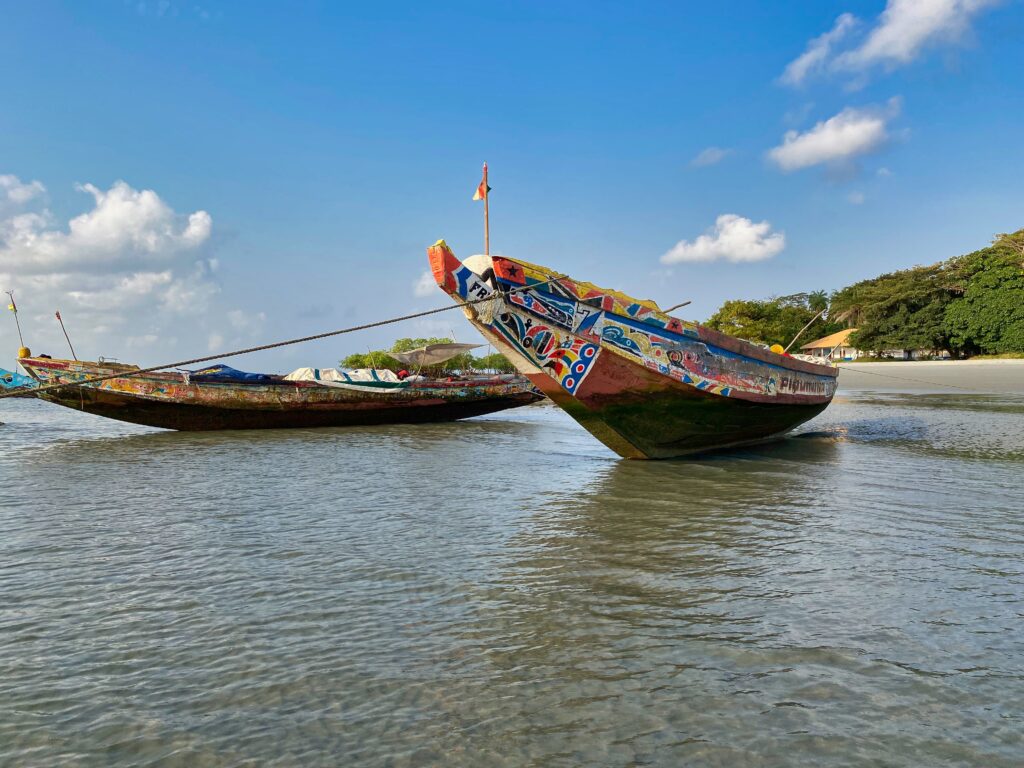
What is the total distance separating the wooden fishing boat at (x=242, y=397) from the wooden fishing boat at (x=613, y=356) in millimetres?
8403

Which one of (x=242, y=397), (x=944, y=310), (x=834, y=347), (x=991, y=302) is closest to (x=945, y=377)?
(x=991, y=302)

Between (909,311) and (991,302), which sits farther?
(909,311)

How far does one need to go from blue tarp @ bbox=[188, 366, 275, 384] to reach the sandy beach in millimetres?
23024

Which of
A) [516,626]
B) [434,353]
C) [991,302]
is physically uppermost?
[991,302]

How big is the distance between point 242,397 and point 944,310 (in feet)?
146

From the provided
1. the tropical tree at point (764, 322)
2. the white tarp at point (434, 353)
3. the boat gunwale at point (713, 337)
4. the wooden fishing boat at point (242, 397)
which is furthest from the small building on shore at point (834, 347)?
the boat gunwale at point (713, 337)

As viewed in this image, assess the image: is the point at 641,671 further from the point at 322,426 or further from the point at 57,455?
the point at 322,426

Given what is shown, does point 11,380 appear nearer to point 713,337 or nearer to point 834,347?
point 713,337

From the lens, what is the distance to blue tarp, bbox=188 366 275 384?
14312 mm

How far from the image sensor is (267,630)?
297 centimetres

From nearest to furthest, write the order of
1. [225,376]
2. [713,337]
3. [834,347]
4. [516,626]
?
[516,626] → [713,337] → [225,376] → [834,347]

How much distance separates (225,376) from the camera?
14.6 meters

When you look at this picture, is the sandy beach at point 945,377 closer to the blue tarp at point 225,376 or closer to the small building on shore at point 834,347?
the small building on shore at point 834,347

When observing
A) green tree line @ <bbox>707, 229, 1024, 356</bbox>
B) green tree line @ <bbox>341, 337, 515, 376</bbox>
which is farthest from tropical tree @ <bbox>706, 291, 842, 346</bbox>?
green tree line @ <bbox>341, 337, 515, 376</bbox>
